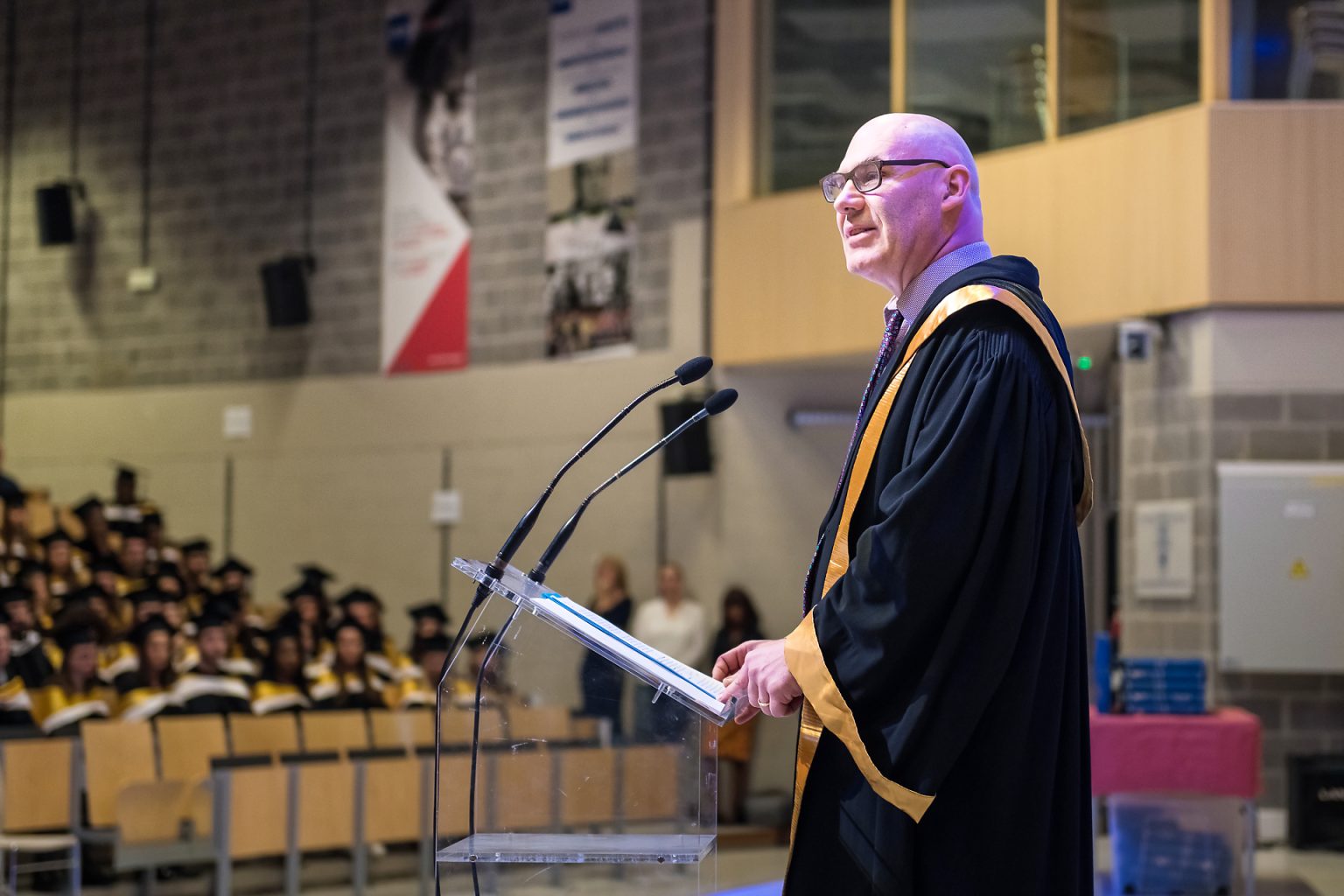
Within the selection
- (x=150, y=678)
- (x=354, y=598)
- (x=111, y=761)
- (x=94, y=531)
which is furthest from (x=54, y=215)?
(x=111, y=761)

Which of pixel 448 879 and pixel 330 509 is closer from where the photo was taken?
pixel 448 879

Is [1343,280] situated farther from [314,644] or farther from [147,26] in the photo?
[147,26]

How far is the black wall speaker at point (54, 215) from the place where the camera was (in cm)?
1531

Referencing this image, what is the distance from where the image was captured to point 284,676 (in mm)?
9922

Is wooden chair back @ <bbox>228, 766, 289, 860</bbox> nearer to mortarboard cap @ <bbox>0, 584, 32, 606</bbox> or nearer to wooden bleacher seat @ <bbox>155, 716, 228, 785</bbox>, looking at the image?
wooden bleacher seat @ <bbox>155, 716, 228, 785</bbox>

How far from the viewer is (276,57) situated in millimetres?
14594

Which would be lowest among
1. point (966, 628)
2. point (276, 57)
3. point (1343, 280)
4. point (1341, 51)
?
point (966, 628)

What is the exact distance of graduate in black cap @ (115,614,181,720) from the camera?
28.9ft

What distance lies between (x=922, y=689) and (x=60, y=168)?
15.1 meters

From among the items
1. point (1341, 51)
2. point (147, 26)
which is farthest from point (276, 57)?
point (1341, 51)

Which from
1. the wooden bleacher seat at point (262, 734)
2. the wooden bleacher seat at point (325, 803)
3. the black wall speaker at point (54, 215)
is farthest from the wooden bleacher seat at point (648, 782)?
the black wall speaker at point (54, 215)

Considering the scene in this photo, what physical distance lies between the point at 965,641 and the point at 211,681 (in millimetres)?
7677

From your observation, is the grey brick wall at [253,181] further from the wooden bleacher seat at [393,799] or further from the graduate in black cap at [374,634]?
the wooden bleacher seat at [393,799]

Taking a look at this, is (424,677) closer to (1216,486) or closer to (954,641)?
(1216,486)
